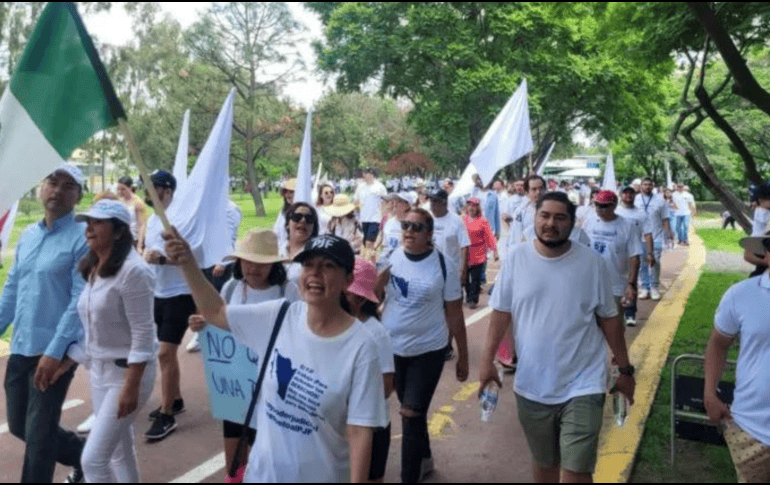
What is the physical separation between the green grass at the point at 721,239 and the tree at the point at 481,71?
4.66 metres

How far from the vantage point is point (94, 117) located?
2943 millimetres

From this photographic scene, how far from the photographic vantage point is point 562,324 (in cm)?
361

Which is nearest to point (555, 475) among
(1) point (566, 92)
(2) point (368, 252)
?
(2) point (368, 252)

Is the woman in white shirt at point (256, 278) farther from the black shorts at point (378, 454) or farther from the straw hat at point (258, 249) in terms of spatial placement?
the black shorts at point (378, 454)

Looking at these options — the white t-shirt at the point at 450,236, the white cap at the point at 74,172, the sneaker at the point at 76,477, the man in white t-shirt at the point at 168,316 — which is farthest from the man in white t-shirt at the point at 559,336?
the white t-shirt at the point at 450,236

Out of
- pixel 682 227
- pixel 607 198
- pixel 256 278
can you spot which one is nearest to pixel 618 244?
pixel 607 198

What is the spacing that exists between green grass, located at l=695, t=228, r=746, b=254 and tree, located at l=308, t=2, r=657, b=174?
4660mm

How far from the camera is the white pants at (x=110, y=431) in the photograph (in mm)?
3311

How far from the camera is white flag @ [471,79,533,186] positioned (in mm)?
9094

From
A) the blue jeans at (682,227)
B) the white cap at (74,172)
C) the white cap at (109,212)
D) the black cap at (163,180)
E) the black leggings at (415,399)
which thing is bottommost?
the blue jeans at (682,227)

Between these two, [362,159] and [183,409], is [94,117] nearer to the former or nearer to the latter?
[183,409]

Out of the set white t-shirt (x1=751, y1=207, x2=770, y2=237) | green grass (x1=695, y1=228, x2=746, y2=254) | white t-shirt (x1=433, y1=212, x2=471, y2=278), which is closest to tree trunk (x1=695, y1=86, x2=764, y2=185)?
white t-shirt (x1=751, y1=207, x2=770, y2=237)

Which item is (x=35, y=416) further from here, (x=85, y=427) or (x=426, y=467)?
(x=426, y=467)

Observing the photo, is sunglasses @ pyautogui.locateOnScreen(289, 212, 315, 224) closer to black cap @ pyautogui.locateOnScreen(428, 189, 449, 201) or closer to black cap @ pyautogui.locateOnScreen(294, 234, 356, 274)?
black cap @ pyautogui.locateOnScreen(294, 234, 356, 274)
